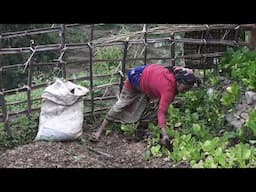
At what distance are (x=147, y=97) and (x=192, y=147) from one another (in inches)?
40.5

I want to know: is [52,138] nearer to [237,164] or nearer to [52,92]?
[52,92]

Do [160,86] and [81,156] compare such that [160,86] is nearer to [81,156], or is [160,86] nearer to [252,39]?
[81,156]

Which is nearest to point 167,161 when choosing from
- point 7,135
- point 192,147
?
point 192,147

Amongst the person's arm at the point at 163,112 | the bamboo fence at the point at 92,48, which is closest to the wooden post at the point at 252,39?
the bamboo fence at the point at 92,48

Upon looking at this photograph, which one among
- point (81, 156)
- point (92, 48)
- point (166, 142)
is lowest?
point (81, 156)

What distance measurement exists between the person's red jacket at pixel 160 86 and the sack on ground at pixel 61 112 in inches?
24.7

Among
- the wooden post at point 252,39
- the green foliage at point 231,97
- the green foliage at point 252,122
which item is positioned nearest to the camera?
the green foliage at point 252,122

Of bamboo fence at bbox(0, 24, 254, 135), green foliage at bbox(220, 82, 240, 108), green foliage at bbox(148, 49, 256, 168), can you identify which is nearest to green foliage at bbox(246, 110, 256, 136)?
green foliage at bbox(148, 49, 256, 168)

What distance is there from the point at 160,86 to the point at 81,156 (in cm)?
94

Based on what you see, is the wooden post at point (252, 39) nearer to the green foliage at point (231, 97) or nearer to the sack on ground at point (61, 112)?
the green foliage at point (231, 97)

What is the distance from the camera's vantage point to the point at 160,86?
4363mm

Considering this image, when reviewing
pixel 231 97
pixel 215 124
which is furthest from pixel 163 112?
pixel 231 97

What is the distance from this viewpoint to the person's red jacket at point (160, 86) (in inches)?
167

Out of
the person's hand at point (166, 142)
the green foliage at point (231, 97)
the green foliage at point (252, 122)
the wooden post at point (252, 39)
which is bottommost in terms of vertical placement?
the person's hand at point (166, 142)
